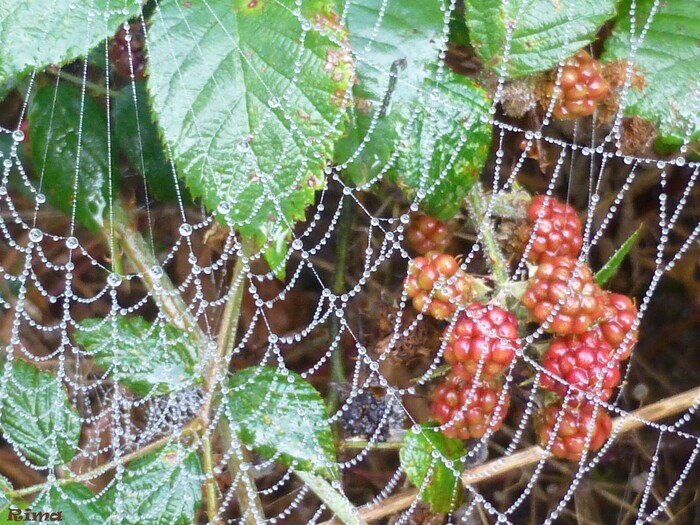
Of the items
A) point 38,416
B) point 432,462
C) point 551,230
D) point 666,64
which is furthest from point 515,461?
point 38,416

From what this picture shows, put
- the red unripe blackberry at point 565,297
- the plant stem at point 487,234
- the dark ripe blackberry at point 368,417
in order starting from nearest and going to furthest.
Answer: the red unripe blackberry at point 565,297
the plant stem at point 487,234
the dark ripe blackberry at point 368,417

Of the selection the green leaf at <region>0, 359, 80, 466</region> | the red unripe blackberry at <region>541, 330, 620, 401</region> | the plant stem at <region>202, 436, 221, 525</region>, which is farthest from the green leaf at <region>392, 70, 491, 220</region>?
the green leaf at <region>0, 359, 80, 466</region>

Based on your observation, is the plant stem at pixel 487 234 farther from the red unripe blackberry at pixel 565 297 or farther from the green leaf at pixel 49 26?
the green leaf at pixel 49 26

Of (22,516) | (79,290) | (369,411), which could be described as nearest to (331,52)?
(369,411)

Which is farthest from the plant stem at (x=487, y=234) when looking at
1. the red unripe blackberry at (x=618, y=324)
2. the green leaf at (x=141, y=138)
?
the green leaf at (x=141, y=138)

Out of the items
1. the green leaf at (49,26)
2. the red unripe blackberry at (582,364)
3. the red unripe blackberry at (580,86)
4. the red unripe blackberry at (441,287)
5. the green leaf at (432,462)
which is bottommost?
the green leaf at (432,462)

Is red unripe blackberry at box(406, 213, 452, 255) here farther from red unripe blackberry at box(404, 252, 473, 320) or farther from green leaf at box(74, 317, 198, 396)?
green leaf at box(74, 317, 198, 396)

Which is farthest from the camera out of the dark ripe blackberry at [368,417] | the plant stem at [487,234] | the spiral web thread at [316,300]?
the dark ripe blackberry at [368,417]
